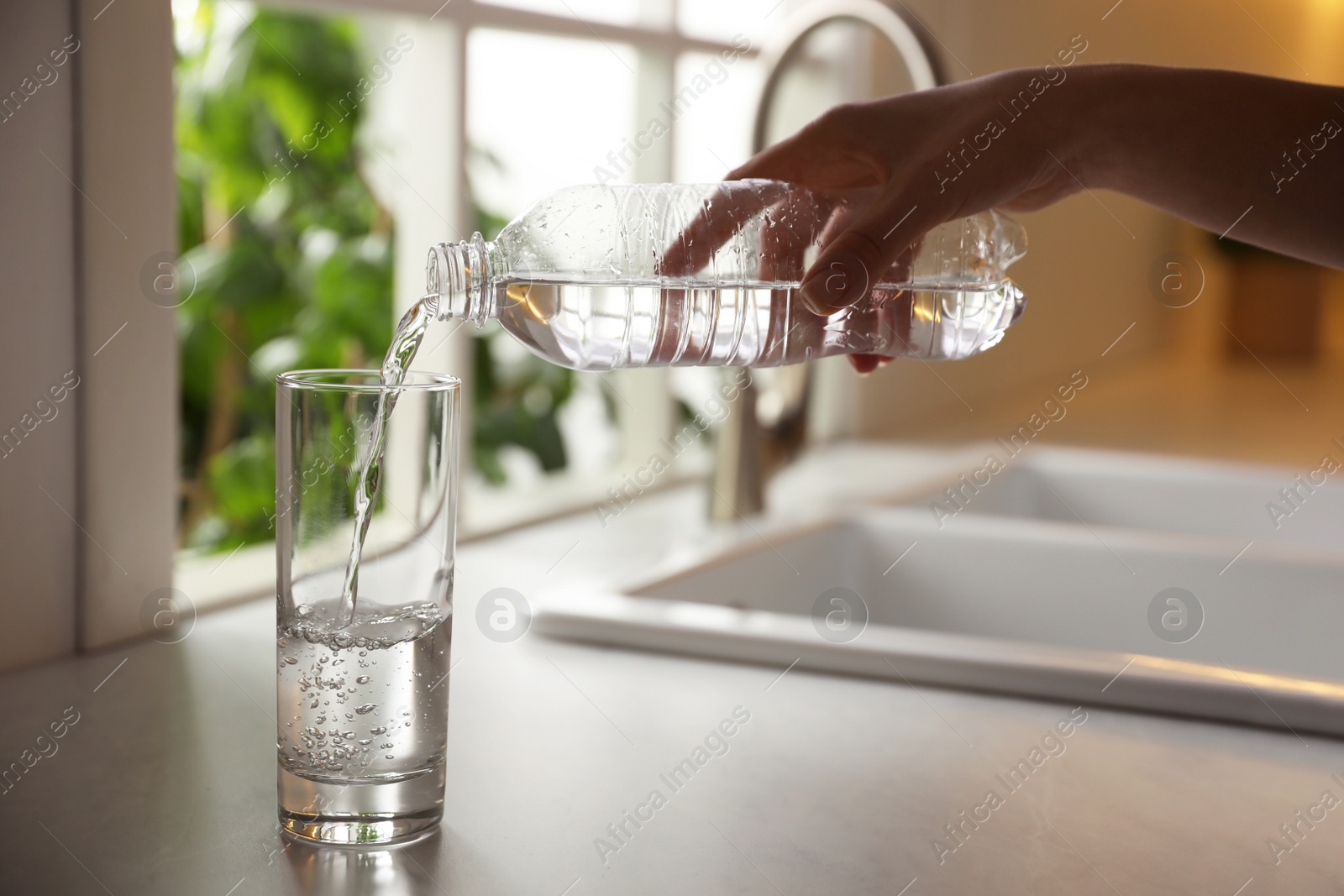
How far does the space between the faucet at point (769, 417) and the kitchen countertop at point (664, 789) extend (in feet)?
1.46

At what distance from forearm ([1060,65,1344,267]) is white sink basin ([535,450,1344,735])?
304mm

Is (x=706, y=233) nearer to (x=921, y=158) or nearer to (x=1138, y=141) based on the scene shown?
(x=921, y=158)

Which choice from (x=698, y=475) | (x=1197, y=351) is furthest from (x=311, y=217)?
(x=1197, y=351)

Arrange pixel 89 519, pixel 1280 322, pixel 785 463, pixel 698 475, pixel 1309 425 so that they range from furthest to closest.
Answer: pixel 1280 322, pixel 1309 425, pixel 698 475, pixel 785 463, pixel 89 519

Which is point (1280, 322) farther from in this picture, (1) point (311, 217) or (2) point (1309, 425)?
(1) point (311, 217)

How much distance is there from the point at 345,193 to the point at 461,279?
2073 millimetres

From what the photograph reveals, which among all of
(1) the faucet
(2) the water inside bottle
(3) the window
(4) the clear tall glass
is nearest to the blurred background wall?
(3) the window

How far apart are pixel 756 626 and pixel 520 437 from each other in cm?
143

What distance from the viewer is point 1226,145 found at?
813mm

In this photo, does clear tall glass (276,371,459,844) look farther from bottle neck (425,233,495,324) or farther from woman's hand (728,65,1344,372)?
woman's hand (728,65,1344,372)

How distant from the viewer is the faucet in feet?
4.47

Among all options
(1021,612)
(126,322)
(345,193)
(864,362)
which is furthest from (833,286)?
(345,193)

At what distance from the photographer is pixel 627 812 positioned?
702 mm

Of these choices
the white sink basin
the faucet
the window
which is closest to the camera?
the white sink basin
